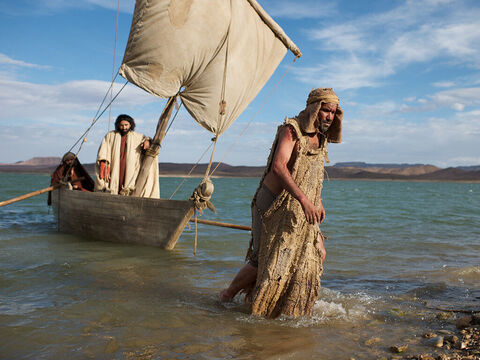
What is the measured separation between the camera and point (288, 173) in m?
3.32

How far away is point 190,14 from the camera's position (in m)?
9.16

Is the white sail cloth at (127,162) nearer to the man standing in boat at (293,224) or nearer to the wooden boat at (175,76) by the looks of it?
the wooden boat at (175,76)

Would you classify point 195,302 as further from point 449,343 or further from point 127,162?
point 127,162

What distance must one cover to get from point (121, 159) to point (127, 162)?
14 cm

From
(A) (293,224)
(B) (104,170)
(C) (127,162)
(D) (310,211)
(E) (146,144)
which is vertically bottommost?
(A) (293,224)

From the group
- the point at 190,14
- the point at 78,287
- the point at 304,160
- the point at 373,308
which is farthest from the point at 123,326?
the point at 190,14

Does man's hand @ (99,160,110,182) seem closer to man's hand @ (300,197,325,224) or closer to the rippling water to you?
the rippling water

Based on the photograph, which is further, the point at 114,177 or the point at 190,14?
the point at 190,14

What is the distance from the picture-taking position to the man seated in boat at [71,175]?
32.6 feet

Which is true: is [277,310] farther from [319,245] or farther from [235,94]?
[235,94]

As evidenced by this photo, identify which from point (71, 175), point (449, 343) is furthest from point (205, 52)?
point (449, 343)

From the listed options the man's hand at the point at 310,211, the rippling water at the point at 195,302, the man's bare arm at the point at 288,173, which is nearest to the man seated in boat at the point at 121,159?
the rippling water at the point at 195,302

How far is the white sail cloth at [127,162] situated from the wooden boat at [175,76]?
0.50 ft

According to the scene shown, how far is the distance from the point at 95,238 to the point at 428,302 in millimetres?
6322
